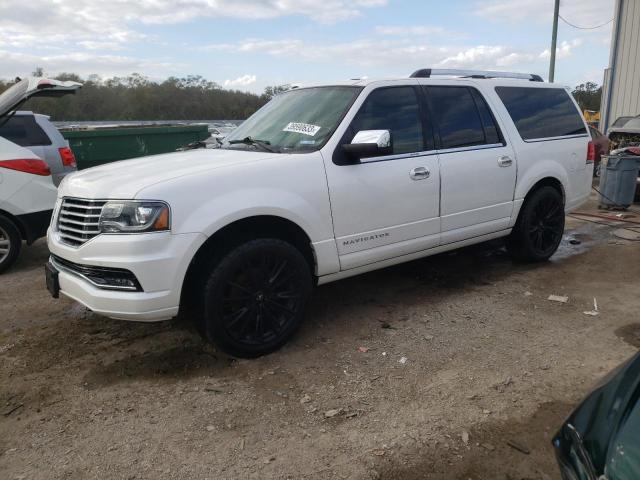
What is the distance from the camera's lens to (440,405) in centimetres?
296

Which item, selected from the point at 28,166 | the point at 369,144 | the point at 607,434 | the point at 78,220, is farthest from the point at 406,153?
the point at 28,166

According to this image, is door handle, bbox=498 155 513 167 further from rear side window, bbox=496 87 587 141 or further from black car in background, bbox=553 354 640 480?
black car in background, bbox=553 354 640 480

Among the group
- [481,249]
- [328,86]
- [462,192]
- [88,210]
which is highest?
[328,86]

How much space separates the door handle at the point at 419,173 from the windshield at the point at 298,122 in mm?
724

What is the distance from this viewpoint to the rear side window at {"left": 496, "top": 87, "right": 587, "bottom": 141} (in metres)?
5.09

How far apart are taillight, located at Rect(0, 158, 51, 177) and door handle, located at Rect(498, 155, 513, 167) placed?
485 centimetres

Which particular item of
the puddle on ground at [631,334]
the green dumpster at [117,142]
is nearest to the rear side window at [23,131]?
the green dumpster at [117,142]

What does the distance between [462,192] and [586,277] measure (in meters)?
1.78

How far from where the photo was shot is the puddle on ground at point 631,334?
371 centimetres

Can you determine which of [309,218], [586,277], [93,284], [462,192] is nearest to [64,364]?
[93,284]

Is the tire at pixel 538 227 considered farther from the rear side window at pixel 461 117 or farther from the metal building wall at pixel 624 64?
the metal building wall at pixel 624 64

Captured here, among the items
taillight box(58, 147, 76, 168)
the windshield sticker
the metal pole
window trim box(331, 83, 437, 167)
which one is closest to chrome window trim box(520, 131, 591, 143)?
window trim box(331, 83, 437, 167)

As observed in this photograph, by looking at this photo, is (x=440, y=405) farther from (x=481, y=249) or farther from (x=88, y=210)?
(x=481, y=249)

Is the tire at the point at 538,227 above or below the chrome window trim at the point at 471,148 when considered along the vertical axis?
below
